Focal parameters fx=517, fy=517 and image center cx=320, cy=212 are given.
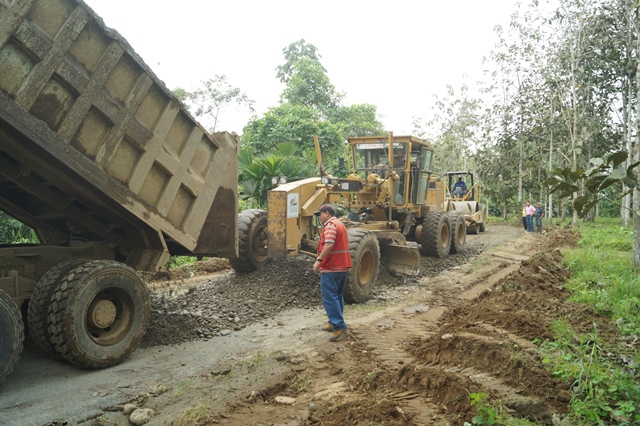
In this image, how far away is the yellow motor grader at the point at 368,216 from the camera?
8.34m

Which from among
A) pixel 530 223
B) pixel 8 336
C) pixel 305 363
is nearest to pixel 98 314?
pixel 8 336

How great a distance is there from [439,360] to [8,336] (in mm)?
4066

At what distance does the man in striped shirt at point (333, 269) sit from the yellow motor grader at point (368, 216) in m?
1.48

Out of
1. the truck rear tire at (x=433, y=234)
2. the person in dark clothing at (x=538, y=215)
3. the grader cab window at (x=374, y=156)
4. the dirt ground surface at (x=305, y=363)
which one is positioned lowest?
the dirt ground surface at (x=305, y=363)

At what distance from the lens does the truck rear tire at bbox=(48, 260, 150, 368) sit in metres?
4.93

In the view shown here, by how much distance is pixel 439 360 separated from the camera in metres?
5.30

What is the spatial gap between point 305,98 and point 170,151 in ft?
86.7

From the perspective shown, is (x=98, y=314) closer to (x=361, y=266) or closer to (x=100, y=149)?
(x=100, y=149)

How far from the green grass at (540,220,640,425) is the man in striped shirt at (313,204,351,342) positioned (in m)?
2.34

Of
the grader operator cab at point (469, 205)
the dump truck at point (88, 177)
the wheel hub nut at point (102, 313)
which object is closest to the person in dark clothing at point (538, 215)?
the grader operator cab at point (469, 205)

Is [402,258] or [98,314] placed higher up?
[402,258]

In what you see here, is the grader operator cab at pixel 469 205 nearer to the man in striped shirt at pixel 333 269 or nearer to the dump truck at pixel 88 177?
the man in striped shirt at pixel 333 269

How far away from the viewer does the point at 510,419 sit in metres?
3.55

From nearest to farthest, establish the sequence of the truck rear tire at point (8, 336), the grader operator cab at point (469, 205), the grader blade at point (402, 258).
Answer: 1. the truck rear tire at point (8, 336)
2. the grader blade at point (402, 258)
3. the grader operator cab at point (469, 205)
